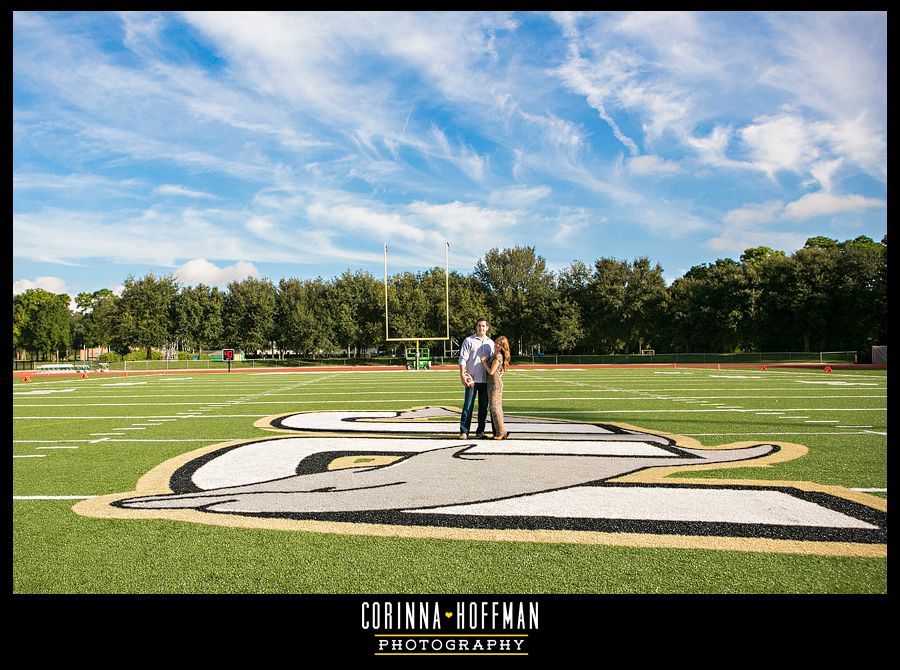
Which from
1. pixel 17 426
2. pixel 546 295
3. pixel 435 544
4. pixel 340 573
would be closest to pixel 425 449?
pixel 435 544

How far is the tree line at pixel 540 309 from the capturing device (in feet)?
136

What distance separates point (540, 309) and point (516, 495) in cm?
4707

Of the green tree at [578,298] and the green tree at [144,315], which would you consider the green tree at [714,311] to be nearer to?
the green tree at [578,298]

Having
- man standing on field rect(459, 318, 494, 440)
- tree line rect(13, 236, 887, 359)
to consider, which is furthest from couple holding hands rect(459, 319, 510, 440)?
tree line rect(13, 236, 887, 359)

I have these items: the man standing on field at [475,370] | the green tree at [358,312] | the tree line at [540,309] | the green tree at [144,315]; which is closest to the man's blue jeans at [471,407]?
the man standing on field at [475,370]

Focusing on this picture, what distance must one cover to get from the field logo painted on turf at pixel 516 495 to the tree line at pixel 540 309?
140ft

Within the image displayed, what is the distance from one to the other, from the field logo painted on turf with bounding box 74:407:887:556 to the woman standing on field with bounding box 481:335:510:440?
0.38 metres

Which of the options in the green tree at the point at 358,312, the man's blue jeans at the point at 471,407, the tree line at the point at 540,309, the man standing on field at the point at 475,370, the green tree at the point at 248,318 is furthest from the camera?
the green tree at the point at 248,318

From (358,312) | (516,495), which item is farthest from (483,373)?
(358,312)

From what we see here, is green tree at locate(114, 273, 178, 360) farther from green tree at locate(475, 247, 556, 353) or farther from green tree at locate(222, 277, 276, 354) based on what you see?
green tree at locate(475, 247, 556, 353)

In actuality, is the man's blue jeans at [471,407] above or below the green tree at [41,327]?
below

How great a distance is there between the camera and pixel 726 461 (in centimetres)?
570

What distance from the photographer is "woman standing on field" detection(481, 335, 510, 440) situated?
275 inches

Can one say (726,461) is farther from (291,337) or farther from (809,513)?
(291,337)
